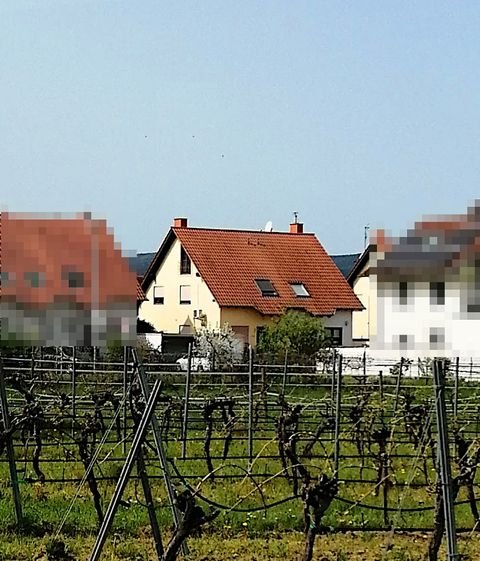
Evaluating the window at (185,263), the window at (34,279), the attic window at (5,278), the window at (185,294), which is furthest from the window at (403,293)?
the window at (185,263)

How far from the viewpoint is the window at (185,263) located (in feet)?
97.6

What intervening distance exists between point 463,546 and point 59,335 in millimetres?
4773

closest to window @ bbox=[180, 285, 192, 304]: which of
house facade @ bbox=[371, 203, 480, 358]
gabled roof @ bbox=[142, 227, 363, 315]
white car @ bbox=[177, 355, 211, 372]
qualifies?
gabled roof @ bbox=[142, 227, 363, 315]

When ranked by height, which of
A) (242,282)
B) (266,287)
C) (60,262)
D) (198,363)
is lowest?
(198,363)

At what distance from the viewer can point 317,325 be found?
2739cm

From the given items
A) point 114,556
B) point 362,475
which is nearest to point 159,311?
point 362,475

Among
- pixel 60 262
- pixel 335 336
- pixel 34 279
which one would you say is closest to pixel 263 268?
pixel 335 336

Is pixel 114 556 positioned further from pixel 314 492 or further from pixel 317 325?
pixel 317 325

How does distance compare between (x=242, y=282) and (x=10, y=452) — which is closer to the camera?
(x=10, y=452)

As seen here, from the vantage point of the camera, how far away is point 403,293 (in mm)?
12062

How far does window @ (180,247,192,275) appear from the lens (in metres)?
29.7

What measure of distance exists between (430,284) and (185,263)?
61.1 feet

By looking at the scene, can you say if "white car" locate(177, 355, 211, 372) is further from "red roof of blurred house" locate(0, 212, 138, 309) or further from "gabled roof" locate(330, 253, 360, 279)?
"red roof of blurred house" locate(0, 212, 138, 309)

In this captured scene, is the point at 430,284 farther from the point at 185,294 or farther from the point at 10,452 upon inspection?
the point at 185,294
